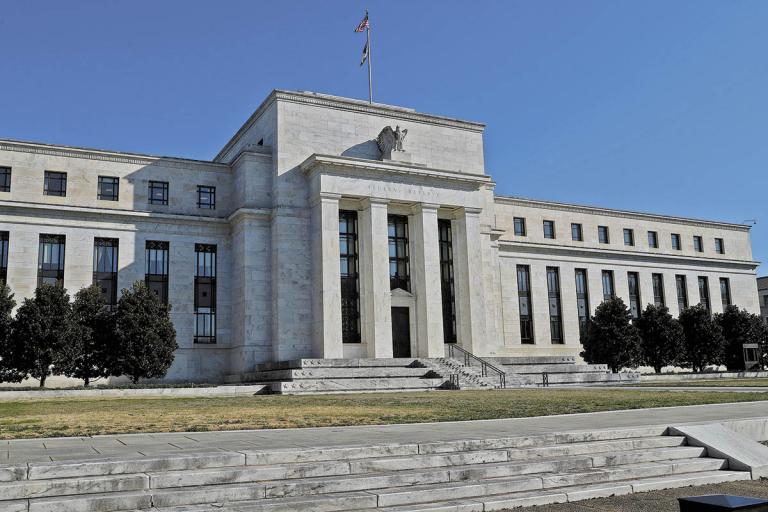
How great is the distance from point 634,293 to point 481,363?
2811cm

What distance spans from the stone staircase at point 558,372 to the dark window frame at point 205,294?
1730 centimetres

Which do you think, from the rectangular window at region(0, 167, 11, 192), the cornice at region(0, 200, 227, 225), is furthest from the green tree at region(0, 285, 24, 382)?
the rectangular window at region(0, 167, 11, 192)

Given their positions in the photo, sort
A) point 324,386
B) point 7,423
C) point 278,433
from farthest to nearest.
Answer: point 324,386
point 7,423
point 278,433

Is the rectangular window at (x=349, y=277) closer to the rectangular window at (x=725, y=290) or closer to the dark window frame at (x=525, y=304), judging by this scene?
the dark window frame at (x=525, y=304)

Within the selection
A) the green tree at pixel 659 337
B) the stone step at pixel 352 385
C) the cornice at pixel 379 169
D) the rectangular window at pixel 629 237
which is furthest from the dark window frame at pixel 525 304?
the stone step at pixel 352 385

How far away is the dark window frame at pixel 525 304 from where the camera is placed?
5625 cm

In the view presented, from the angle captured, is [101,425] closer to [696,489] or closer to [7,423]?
[7,423]

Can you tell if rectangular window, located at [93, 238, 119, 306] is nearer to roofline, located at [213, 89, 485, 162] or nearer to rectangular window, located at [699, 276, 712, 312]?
roofline, located at [213, 89, 485, 162]

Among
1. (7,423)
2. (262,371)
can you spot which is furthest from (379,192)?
(7,423)

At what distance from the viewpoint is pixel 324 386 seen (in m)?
32.7

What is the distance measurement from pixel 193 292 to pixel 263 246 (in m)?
5.24

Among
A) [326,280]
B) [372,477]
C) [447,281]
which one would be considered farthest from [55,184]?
[372,477]

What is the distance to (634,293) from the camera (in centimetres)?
6244

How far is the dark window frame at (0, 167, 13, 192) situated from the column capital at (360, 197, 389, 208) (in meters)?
20.4
